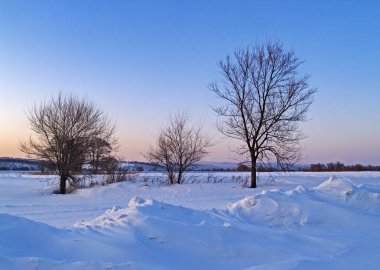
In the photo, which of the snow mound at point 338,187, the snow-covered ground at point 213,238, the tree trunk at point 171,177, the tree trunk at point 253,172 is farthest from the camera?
the tree trunk at point 171,177

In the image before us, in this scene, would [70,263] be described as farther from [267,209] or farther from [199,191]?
A: [199,191]

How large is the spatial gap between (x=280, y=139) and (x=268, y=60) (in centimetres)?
513

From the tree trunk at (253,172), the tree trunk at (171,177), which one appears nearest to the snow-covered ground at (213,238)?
the tree trunk at (253,172)

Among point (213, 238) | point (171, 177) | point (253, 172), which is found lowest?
point (213, 238)

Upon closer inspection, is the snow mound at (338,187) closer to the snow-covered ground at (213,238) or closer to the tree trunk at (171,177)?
the snow-covered ground at (213,238)

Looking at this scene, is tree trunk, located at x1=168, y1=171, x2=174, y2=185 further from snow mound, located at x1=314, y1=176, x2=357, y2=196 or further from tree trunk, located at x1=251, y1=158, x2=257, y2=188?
snow mound, located at x1=314, y1=176, x2=357, y2=196

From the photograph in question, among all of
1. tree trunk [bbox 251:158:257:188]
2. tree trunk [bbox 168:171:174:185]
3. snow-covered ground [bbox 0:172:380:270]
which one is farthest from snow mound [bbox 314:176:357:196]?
tree trunk [bbox 168:171:174:185]

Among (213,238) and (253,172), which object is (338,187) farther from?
(253,172)

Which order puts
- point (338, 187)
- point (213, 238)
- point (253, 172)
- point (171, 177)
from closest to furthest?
point (213, 238), point (338, 187), point (253, 172), point (171, 177)

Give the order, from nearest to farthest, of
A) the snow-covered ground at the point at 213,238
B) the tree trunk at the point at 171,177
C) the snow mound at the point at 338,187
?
the snow-covered ground at the point at 213,238 < the snow mound at the point at 338,187 < the tree trunk at the point at 171,177

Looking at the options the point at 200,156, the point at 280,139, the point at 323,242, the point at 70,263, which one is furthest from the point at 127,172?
the point at 70,263

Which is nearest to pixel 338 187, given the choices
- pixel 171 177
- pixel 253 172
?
pixel 253 172

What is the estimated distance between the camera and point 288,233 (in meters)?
8.50

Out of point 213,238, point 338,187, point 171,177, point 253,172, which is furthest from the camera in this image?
point 171,177
